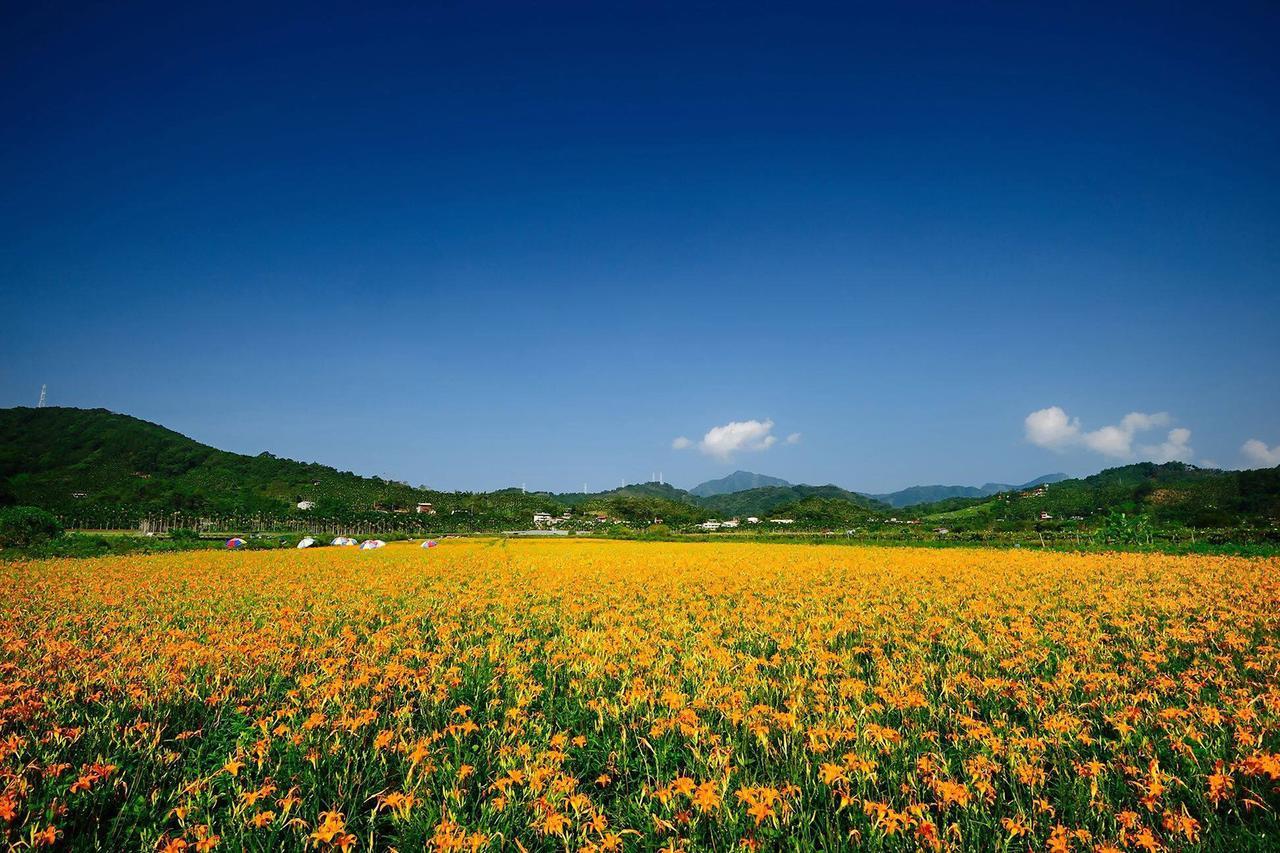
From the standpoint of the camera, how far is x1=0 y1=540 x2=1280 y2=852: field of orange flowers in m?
3.75

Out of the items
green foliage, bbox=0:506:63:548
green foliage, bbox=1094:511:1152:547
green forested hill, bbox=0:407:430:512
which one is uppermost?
green forested hill, bbox=0:407:430:512

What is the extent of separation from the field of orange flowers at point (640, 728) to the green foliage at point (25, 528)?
31049 millimetres

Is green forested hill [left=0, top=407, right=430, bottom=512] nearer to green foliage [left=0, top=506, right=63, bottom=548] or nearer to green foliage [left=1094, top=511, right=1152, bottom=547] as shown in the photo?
green foliage [left=0, top=506, right=63, bottom=548]

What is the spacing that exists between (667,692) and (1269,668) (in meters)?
8.26

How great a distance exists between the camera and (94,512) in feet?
272

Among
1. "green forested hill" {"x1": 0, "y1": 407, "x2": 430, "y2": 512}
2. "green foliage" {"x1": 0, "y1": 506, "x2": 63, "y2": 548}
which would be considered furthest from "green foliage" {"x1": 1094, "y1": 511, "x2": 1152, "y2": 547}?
"green forested hill" {"x1": 0, "y1": 407, "x2": 430, "y2": 512}

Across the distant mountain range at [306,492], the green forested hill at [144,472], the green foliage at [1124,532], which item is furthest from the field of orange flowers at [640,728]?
the green forested hill at [144,472]

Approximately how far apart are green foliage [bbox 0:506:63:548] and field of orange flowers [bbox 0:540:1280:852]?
31.0 metres

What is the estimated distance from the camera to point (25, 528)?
3225cm

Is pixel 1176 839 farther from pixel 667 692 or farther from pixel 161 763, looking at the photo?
pixel 161 763

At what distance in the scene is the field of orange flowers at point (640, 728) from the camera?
12.3ft

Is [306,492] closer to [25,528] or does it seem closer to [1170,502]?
[25,528]

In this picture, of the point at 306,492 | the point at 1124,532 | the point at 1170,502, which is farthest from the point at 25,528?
the point at 1170,502

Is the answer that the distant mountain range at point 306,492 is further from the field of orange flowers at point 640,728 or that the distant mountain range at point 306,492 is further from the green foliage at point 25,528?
the field of orange flowers at point 640,728
